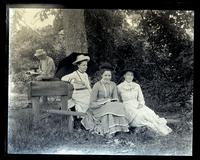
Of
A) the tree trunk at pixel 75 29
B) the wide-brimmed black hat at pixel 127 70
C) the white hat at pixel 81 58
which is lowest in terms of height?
the wide-brimmed black hat at pixel 127 70

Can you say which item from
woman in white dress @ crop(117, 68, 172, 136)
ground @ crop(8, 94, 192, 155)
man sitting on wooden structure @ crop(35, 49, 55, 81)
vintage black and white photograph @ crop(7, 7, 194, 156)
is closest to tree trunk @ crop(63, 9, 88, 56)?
vintage black and white photograph @ crop(7, 7, 194, 156)

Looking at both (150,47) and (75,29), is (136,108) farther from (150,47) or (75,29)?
(75,29)

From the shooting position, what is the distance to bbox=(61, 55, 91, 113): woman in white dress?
2.49 m

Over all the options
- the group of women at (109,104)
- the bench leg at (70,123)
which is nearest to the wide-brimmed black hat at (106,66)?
the group of women at (109,104)

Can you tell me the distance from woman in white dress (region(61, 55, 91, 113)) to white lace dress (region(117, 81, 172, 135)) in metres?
0.24

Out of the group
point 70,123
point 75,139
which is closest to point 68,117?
point 70,123

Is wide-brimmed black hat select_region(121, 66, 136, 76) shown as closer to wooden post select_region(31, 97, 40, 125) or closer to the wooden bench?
the wooden bench

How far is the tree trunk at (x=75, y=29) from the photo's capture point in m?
2.50

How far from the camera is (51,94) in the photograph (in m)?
2.50

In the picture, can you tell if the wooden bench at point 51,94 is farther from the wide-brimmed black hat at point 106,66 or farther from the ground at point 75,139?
the wide-brimmed black hat at point 106,66

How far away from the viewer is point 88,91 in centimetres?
250

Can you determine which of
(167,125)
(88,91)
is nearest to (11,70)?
(88,91)

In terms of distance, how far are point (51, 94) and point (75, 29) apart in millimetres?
504
